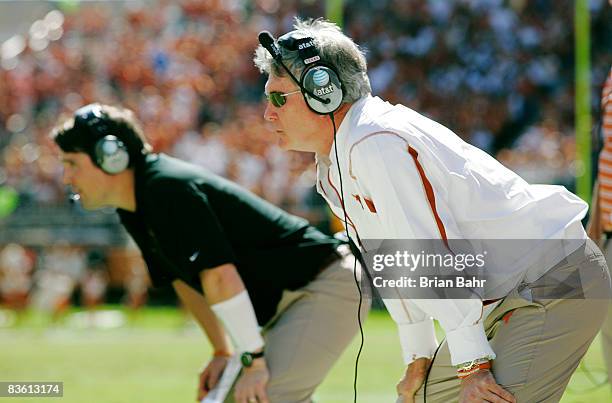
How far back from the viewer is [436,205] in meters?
2.88

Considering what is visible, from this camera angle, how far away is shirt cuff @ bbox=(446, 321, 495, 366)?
2879mm

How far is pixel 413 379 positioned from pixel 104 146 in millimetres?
1682

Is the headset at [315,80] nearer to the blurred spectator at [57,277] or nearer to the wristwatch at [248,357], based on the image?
the wristwatch at [248,357]

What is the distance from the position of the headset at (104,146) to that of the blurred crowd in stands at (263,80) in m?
10.1

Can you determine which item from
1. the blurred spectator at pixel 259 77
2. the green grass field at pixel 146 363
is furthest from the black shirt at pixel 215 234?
the blurred spectator at pixel 259 77

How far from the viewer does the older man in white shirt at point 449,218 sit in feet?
9.48

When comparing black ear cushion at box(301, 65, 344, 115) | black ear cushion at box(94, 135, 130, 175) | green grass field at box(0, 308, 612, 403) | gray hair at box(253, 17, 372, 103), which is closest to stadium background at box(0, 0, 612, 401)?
green grass field at box(0, 308, 612, 403)

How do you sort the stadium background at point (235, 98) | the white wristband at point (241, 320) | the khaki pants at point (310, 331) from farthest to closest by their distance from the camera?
the stadium background at point (235, 98) < the khaki pants at point (310, 331) < the white wristband at point (241, 320)

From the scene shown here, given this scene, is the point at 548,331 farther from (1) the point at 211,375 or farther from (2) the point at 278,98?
(1) the point at 211,375

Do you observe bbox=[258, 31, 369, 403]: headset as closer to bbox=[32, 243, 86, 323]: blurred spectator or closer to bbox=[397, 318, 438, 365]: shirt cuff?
bbox=[397, 318, 438, 365]: shirt cuff

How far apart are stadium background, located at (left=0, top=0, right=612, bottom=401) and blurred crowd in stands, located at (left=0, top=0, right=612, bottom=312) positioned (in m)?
0.02

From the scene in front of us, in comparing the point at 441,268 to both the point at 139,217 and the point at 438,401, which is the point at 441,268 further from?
the point at 139,217

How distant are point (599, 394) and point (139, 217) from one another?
3.15 metres

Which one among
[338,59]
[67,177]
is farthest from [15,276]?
[338,59]
